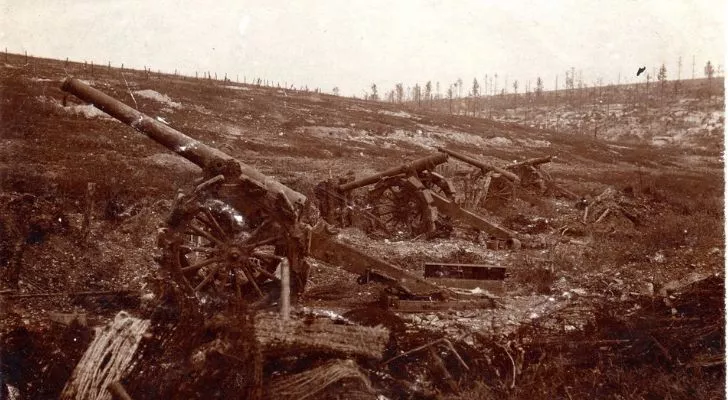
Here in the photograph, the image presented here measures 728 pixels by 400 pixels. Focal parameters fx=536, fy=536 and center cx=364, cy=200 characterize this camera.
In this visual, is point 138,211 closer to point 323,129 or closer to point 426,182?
point 426,182

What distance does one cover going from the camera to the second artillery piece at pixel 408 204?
11.0m

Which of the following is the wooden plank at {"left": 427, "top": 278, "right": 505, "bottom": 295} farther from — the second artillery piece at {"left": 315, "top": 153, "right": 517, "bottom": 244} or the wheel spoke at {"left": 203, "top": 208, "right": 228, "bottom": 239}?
the second artillery piece at {"left": 315, "top": 153, "right": 517, "bottom": 244}

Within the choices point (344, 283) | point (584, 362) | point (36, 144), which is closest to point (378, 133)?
point (36, 144)

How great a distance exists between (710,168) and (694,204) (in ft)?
74.4

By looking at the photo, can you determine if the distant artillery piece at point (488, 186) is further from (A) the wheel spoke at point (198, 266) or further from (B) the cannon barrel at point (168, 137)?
(A) the wheel spoke at point (198, 266)

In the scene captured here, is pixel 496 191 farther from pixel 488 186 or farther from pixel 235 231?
pixel 235 231

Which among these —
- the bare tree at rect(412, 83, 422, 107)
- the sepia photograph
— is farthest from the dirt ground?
the bare tree at rect(412, 83, 422, 107)

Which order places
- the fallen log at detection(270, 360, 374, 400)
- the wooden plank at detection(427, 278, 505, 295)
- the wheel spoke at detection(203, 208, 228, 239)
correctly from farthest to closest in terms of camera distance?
the wooden plank at detection(427, 278, 505, 295) < the wheel spoke at detection(203, 208, 228, 239) < the fallen log at detection(270, 360, 374, 400)

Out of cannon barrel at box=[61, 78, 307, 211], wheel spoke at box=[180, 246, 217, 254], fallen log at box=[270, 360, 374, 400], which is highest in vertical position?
cannon barrel at box=[61, 78, 307, 211]

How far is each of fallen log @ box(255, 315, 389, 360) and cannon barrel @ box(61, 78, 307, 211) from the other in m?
1.95

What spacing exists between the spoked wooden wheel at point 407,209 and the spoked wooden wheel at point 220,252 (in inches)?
209

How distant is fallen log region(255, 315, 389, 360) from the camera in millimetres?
4512

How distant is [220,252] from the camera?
19.8 ft

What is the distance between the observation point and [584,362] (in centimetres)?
497
